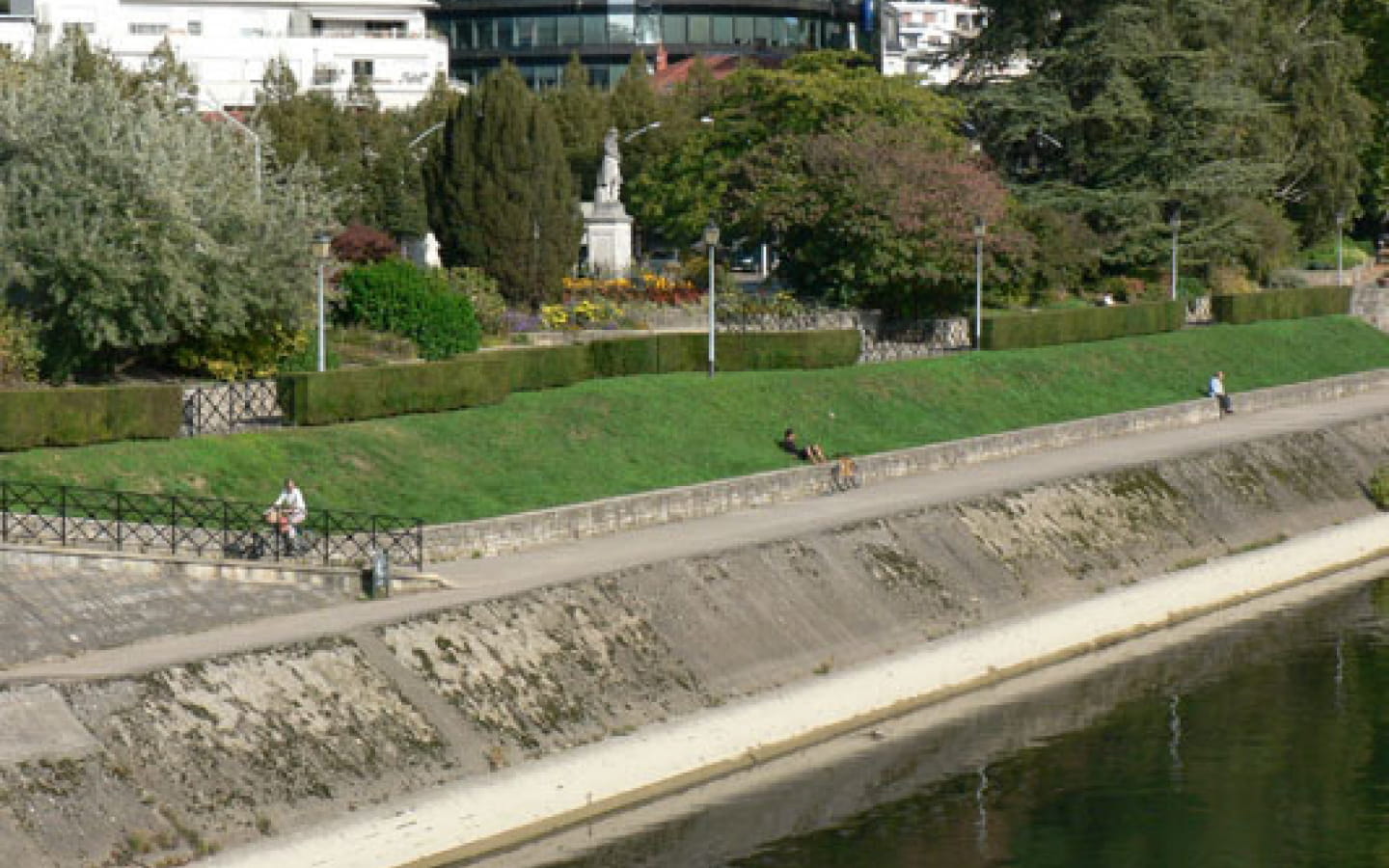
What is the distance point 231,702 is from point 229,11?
4094 inches

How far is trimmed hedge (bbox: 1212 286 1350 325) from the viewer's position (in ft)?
331

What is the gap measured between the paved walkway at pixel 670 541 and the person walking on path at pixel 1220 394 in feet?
4.44

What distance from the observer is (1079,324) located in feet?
295

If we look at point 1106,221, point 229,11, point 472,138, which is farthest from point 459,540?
point 229,11

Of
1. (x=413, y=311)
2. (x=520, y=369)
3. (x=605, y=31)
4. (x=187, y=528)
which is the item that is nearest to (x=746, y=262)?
(x=605, y=31)

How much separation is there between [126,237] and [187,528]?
1262 cm

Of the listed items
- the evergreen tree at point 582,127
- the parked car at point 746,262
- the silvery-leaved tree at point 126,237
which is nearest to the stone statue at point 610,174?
the evergreen tree at point 582,127

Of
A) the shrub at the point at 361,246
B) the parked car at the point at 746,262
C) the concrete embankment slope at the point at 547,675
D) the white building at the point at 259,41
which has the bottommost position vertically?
the concrete embankment slope at the point at 547,675

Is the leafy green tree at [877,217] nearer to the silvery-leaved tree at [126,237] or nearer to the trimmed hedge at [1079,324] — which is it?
the trimmed hedge at [1079,324]

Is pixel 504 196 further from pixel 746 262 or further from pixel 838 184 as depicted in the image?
pixel 746 262

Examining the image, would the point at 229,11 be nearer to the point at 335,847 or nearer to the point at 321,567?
the point at 321,567

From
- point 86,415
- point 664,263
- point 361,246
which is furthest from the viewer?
point 664,263

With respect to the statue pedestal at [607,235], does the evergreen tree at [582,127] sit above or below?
above

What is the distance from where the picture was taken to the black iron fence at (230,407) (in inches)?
2212
